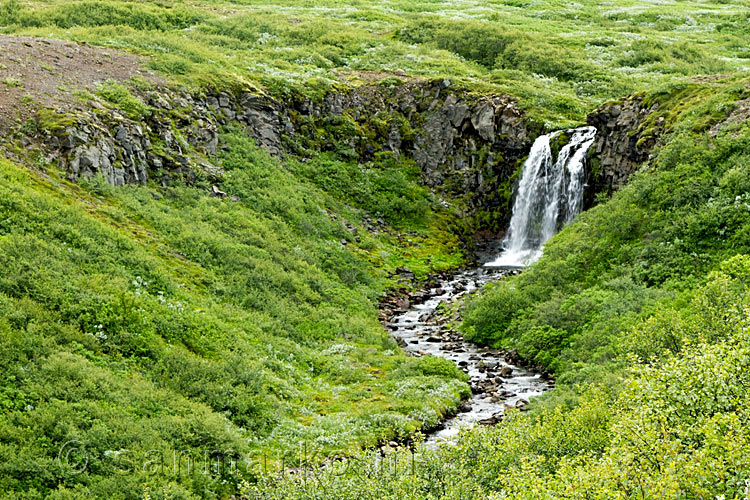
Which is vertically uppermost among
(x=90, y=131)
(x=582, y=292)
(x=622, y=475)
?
(x=90, y=131)

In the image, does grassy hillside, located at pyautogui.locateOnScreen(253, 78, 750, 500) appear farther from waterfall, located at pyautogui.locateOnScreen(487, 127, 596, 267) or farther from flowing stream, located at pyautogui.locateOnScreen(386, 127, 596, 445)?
waterfall, located at pyautogui.locateOnScreen(487, 127, 596, 267)

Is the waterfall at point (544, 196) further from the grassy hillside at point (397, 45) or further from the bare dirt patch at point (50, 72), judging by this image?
the bare dirt patch at point (50, 72)

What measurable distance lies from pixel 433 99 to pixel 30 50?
30740 millimetres

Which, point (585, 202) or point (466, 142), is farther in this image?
point (466, 142)

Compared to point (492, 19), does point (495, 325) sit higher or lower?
lower

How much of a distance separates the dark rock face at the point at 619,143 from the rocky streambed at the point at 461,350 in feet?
29.2

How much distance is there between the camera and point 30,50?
35.6m

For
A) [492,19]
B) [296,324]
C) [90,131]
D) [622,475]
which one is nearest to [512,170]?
[296,324]

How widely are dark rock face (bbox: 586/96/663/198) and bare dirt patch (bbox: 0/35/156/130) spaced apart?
29.8 meters

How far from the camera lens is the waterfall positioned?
42.6 meters

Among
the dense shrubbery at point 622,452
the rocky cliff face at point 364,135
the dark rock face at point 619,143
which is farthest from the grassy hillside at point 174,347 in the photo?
the dark rock face at point 619,143

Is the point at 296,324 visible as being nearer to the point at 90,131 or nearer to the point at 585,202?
the point at 90,131

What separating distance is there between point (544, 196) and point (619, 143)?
7146 mm

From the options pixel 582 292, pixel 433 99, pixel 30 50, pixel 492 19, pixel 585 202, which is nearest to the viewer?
pixel 582 292
